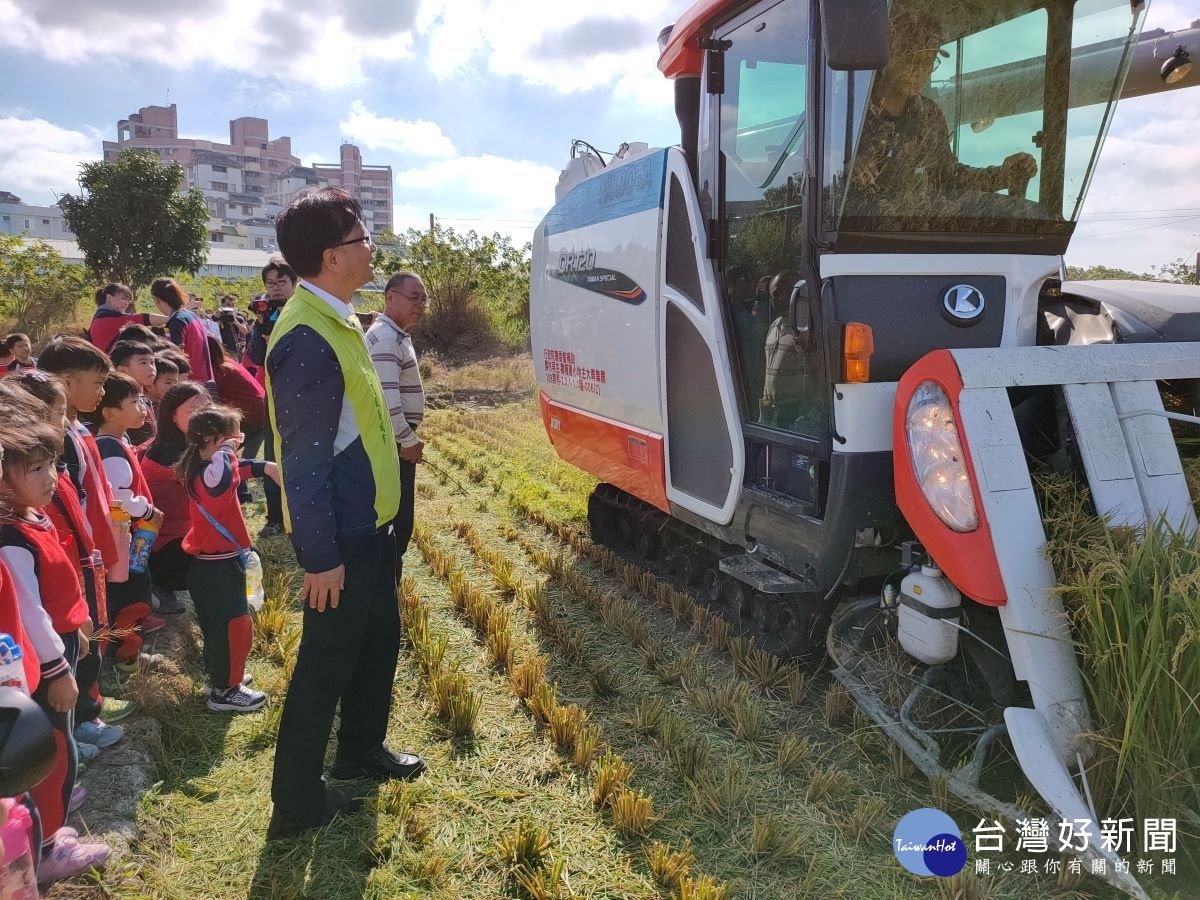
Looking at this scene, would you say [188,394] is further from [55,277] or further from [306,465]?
[55,277]

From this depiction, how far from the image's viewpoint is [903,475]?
2.83 meters

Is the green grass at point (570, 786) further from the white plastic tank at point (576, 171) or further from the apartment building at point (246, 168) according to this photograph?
the apartment building at point (246, 168)

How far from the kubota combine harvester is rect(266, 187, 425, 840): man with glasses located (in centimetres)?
171

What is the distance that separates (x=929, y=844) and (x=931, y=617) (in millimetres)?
732

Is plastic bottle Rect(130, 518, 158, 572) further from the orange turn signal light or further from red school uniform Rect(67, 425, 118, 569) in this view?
the orange turn signal light

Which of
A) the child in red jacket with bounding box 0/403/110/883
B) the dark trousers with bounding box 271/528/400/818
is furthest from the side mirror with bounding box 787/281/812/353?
the child in red jacket with bounding box 0/403/110/883

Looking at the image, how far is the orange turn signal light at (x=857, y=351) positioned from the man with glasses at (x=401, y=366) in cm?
221

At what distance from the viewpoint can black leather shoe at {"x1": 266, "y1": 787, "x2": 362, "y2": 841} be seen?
8.59 ft

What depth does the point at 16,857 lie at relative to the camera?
161cm

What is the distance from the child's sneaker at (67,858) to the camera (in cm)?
225

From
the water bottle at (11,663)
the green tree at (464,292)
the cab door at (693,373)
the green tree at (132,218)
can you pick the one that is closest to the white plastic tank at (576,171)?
the cab door at (693,373)

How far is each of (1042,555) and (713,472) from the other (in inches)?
66.2

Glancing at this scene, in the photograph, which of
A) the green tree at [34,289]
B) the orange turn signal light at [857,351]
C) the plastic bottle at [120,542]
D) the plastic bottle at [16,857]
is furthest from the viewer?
the green tree at [34,289]

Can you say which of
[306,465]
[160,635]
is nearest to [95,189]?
[160,635]
